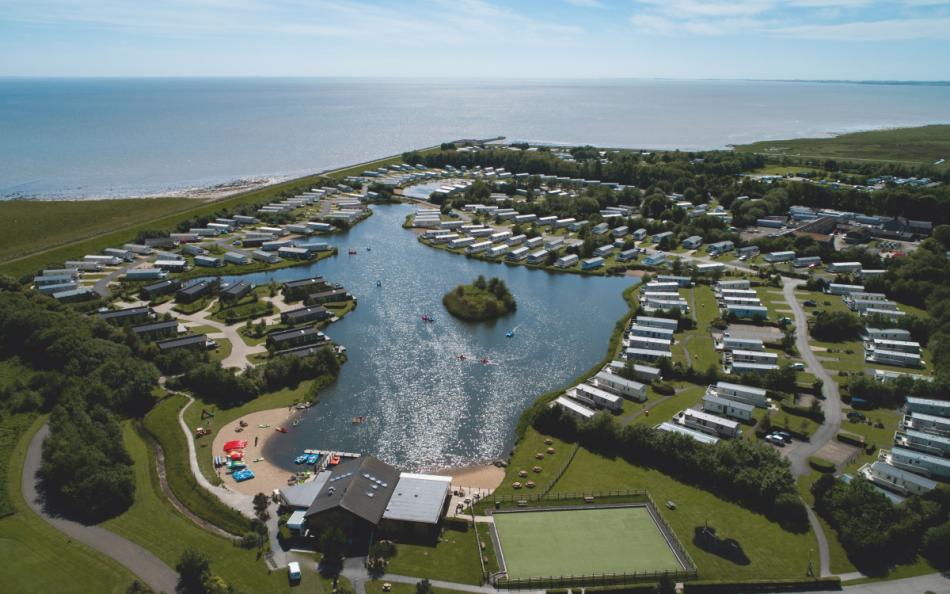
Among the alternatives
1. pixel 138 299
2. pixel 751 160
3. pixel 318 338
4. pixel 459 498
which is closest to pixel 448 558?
pixel 459 498

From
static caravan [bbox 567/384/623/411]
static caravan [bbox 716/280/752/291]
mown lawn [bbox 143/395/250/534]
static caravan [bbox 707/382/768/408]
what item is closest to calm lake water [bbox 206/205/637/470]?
static caravan [bbox 567/384/623/411]

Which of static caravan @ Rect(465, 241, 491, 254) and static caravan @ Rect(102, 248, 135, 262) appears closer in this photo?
static caravan @ Rect(102, 248, 135, 262)

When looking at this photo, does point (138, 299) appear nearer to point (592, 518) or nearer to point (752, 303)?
point (592, 518)

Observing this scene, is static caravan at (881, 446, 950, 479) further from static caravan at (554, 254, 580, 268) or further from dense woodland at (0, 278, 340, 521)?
static caravan at (554, 254, 580, 268)

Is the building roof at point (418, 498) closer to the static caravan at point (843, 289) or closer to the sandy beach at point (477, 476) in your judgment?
the sandy beach at point (477, 476)

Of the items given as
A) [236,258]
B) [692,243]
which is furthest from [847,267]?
[236,258]

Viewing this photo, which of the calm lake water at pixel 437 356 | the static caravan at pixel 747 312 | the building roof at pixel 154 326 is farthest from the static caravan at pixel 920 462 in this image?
the building roof at pixel 154 326

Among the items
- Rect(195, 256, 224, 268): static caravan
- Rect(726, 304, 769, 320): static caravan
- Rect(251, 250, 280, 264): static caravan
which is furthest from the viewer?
Rect(251, 250, 280, 264): static caravan

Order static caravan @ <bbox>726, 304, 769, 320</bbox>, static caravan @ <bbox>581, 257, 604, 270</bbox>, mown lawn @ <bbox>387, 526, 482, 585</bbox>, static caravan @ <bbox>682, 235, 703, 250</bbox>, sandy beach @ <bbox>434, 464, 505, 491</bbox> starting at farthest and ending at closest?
static caravan @ <bbox>682, 235, 703, 250</bbox> < static caravan @ <bbox>581, 257, 604, 270</bbox> < static caravan @ <bbox>726, 304, 769, 320</bbox> < sandy beach @ <bbox>434, 464, 505, 491</bbox> < mown lawn @ <bbox>387, 526, 482, 585</bbox>
